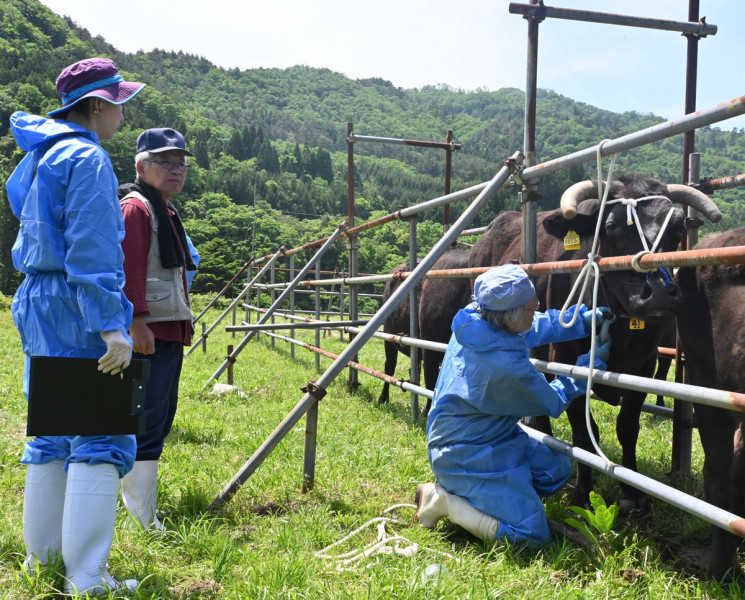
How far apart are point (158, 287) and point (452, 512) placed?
1.74 m

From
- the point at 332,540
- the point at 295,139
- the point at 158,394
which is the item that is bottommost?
the point at 332,540

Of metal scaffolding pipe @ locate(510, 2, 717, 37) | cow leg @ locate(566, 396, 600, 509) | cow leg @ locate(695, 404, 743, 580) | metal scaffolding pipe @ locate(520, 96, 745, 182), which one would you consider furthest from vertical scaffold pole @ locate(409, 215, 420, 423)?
cow leg @ locate(695, 404, 743, 580)

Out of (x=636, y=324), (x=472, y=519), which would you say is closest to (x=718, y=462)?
(x=636, y=324)

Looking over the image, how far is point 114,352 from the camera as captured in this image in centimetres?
211

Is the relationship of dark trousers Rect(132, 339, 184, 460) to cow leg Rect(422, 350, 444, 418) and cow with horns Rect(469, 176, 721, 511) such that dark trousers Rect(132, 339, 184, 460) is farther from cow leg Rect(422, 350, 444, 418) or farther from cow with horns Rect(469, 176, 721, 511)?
cow leg Rect(422, 350, 444, 418)

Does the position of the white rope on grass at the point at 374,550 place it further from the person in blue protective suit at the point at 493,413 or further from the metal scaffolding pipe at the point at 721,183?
the metal scaffolding pipe at the point at 721,183

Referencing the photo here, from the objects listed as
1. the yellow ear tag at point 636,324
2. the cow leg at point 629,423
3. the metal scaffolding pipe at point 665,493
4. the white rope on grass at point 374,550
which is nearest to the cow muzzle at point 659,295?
the yellow ear tag at point 636,324

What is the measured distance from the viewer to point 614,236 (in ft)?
9.99

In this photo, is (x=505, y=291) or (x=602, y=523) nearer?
(x=602, y=523)

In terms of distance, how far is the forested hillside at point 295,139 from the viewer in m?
46.6

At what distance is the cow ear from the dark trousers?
6.76ft

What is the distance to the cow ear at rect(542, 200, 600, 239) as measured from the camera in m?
3.29

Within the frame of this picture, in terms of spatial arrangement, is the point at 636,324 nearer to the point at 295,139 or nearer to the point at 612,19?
the point at 612,19

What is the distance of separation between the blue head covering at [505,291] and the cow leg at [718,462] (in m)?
0.87
